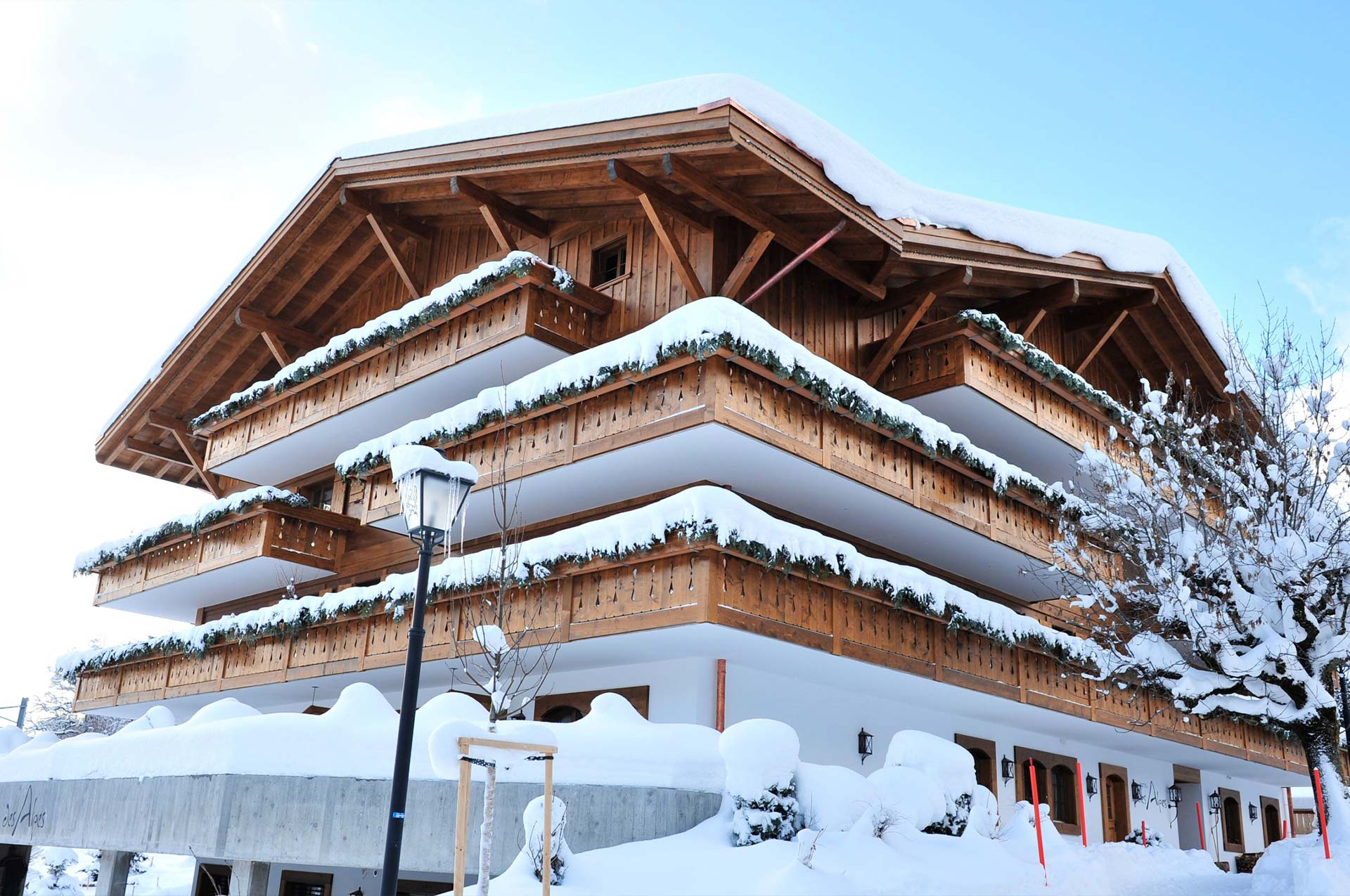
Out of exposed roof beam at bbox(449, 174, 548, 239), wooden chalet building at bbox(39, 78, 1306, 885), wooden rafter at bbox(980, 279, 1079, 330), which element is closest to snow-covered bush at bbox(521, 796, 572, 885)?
wooden chalet building at bbox(39, 78, 1306, 885)

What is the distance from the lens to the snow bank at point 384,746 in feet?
39.0

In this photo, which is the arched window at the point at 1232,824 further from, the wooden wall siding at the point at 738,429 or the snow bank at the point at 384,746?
the snow bank at the point at 384,746

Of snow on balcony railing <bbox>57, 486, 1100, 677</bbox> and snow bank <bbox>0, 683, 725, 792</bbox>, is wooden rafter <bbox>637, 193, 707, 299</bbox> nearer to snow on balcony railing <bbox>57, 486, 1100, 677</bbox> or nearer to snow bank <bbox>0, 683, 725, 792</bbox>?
snow on balcony railing <bbox>57, 486, 1100, 677</bbox>

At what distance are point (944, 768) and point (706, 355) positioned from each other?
6.16 meters

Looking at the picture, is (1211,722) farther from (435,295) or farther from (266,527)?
(266,527)

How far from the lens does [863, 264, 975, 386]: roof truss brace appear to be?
20203mm

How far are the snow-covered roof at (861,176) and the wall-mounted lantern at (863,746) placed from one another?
A: 8831 mm

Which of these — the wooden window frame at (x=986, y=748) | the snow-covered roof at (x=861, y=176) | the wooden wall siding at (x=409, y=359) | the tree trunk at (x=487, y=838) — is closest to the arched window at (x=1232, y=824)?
the wooden window frame at (x=986, y=748)

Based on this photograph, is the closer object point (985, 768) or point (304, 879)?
point (304, 879)

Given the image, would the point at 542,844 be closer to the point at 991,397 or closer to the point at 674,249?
the point at 674,249

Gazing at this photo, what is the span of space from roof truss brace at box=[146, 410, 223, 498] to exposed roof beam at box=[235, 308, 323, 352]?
4980 millimetres

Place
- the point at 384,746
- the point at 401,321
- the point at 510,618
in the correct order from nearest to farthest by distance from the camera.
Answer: the point at 384,746 < the point at 510,618 < the point at 401,321

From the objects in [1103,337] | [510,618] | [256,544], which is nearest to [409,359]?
[256,544]

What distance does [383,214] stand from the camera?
2411 cm
